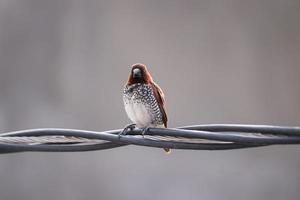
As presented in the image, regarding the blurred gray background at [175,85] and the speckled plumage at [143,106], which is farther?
the blurred gray background at [175,85]

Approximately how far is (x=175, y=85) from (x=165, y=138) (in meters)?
3.28

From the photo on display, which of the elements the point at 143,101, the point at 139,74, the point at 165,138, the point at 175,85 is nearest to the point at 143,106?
the point at 143,101

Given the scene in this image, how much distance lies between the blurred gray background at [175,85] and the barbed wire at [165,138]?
3204 millimetres

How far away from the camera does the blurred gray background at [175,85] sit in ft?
17.5

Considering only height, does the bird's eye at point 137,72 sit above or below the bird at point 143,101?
above

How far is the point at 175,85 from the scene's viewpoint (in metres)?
5.32

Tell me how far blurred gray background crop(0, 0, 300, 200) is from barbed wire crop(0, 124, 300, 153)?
3.20 m

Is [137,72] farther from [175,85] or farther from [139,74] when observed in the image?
[175,85]

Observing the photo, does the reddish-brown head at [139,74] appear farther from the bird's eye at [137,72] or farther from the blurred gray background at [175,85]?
the blurred gray background at [175,85]

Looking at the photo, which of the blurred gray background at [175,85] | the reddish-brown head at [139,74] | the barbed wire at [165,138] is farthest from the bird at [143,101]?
the blurred gray background at [175,85]

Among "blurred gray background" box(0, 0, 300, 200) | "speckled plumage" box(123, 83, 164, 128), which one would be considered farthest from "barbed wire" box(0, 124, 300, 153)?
"blurred gray background" box(0, 0, 300, 200)

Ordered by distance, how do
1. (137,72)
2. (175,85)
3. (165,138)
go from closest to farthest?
(165,138)
(137,72)
(175,85)
